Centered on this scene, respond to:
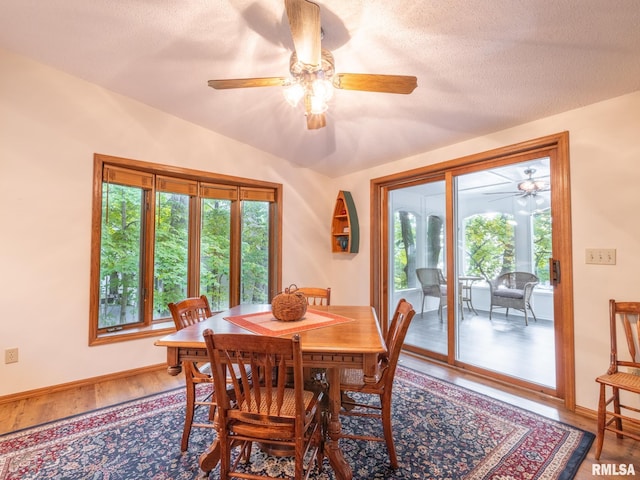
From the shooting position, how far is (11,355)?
7.86 feet

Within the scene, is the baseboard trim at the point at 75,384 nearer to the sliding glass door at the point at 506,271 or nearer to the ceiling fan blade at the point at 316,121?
the ceiling fan blade at the point at 316,121

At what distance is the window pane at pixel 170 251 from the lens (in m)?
3.25

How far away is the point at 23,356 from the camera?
2.44 metres

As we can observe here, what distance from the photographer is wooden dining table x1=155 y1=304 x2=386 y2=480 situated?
56.6 inches

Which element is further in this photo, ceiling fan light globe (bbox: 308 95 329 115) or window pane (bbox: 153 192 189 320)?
window pane (bbox: 153 192 189 320)

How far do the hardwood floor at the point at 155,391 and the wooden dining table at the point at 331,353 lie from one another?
4.21 feet

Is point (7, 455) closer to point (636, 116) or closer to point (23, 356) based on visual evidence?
point (23, 356)

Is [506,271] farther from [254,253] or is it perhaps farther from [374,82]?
[254,253]

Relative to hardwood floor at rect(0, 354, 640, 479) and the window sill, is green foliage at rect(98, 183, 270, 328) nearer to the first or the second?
the window sill

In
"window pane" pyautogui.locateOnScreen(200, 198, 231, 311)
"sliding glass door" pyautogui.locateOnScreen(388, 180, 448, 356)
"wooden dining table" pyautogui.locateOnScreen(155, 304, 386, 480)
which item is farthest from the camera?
"window pane" pyautogui.locateOnScreen(200, 198, 231, 311)

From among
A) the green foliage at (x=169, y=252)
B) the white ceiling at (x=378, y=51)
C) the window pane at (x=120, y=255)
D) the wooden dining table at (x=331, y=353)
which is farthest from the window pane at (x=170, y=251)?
the wooden dining table at (x=331, y=353)

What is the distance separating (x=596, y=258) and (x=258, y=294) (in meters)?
3.29

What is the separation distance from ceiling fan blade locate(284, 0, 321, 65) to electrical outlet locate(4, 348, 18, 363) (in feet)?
9.91

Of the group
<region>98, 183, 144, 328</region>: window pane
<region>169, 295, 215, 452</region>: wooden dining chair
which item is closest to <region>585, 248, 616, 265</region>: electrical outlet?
<region>169, 295, 215, 452</region>: wooden dining chair
